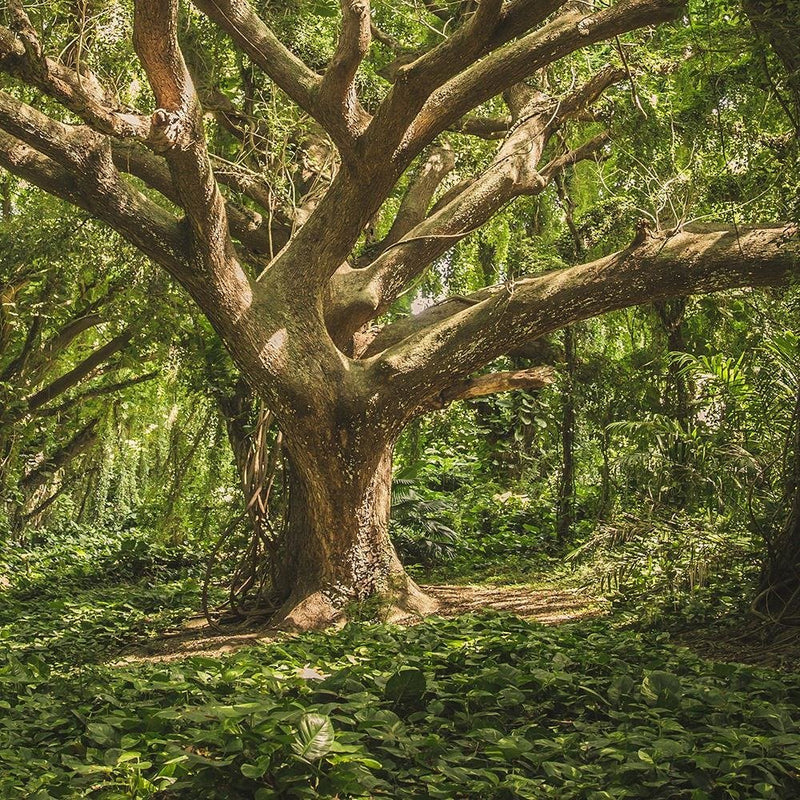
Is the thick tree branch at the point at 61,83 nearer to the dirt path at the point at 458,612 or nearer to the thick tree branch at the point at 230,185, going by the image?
the thick tree branch at the point at 230,185

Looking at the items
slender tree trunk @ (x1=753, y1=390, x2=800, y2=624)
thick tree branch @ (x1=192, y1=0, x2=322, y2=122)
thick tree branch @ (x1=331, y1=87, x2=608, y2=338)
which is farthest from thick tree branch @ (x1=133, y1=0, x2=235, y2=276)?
slender tree trunk @ (x1=753, y1=390, x2=800, y2=624)

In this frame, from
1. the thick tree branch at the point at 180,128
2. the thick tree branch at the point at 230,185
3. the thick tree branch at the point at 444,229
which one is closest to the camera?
the thick tree branch at the point at 180,128

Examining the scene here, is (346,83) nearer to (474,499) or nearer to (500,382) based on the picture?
(500,382)

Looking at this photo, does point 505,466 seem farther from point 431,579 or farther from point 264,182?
point 264,182

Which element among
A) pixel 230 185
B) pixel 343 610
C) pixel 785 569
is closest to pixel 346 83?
pixel 230 185

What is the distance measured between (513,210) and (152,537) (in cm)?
699

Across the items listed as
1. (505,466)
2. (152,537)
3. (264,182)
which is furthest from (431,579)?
(152,537)

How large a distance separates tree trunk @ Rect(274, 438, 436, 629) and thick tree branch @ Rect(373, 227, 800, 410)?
2.22 feet

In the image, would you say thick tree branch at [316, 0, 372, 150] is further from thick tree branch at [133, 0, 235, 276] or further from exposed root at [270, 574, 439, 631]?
exposed root at [270, 574, 439, 631]

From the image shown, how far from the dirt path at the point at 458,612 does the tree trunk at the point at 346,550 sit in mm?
288

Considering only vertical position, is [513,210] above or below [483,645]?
above

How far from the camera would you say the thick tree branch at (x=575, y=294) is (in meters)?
6.19

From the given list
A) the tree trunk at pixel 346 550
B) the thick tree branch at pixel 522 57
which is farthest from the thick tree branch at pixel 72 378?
the thick tree branch at pixel 522 57

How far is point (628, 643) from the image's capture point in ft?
15.5
